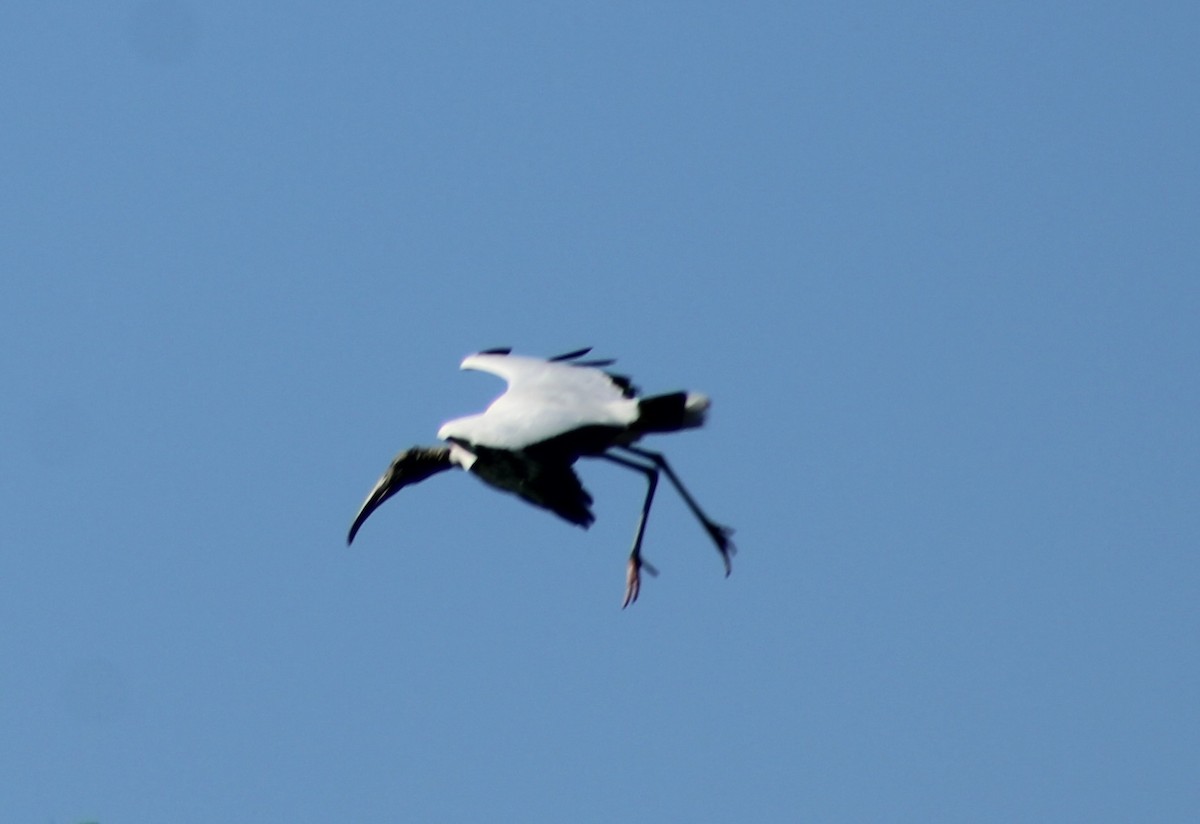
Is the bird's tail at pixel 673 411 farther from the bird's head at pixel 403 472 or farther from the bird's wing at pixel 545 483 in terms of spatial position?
the bird's head at pixel 403 472

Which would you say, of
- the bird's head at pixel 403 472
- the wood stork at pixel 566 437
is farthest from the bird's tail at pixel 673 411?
the bird's head at pixel 403 472

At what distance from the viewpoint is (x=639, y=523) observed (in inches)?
1167

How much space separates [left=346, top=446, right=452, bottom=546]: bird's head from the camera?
3081 cm

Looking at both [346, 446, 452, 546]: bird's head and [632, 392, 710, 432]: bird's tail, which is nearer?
[632, 392, 710, 432]: bird's tail


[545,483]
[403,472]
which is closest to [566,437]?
[545,483]

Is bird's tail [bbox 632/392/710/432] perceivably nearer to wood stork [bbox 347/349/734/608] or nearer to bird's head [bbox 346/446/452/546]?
wood stork [bbox 347/349/734/608]

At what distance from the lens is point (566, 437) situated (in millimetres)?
28359

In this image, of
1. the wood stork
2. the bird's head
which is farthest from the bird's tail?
the bird's head

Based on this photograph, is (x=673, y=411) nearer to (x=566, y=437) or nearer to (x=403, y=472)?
(x=566, y=437)

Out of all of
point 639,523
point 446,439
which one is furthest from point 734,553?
point 446,439

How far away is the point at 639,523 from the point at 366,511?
3117 mm

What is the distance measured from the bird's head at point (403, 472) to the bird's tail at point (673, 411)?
Answer: 9.34ft

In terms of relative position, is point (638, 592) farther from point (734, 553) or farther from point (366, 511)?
point (366, 511)

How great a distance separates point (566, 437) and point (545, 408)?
63 cm
